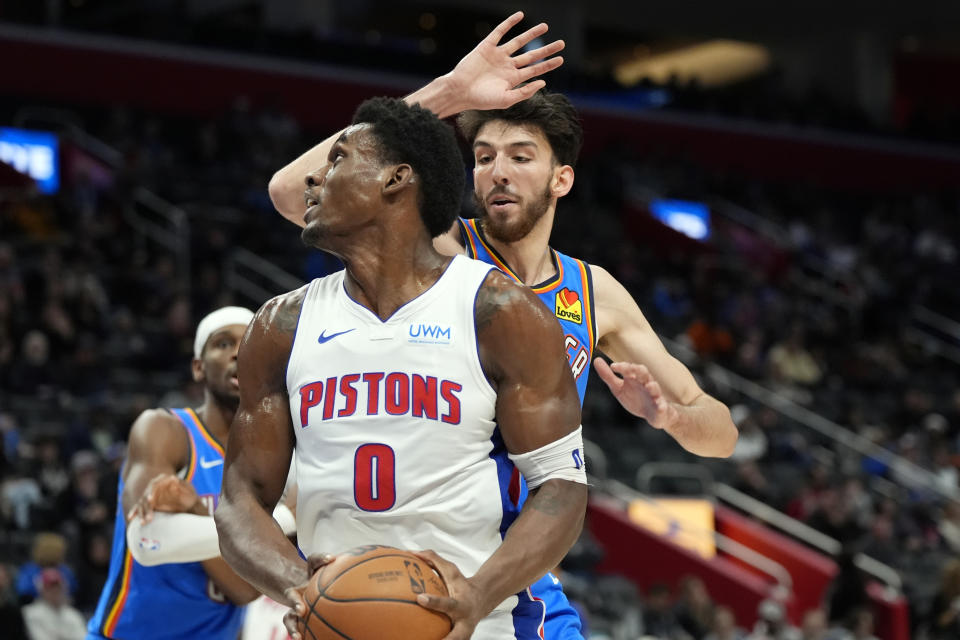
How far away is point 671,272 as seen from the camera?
845 inches

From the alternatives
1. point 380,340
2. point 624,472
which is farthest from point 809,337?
point 380,340

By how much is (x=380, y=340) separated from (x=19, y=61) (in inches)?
774

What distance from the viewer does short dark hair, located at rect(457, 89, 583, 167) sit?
4.43m

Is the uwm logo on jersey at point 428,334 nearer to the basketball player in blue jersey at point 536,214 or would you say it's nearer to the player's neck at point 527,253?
the basketball player in blue jersey at point 536,214

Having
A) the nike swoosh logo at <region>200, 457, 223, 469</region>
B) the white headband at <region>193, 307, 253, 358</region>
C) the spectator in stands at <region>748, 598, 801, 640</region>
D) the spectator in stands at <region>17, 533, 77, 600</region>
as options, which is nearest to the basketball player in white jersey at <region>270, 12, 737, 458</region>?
the white headband at <region>193, 307, 253, 358</region>

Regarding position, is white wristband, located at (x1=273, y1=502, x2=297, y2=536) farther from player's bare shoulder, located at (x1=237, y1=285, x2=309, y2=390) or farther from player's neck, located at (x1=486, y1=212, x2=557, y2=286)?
player's bare shoulder, located at (x1=237, y1=285, x2=309, y2=390)

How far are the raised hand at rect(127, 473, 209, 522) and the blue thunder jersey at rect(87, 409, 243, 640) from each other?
0.40m

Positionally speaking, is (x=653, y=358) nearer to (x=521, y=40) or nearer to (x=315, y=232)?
(x=521, y=40)

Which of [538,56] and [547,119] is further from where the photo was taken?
[547,119]

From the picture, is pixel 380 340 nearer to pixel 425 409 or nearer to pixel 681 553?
pixel 425 409

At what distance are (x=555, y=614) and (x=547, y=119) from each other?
5.34 ft

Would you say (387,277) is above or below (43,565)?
above

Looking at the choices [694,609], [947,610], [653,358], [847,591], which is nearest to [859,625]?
[947,610]

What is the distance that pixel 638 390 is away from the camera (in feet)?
13.2
